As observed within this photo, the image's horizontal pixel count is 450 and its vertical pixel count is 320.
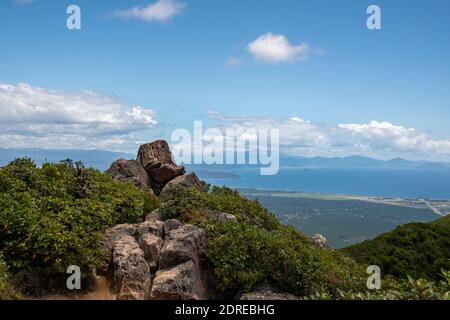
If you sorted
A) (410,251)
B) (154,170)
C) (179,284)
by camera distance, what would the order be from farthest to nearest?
(410,251) → (154,170) → (179,284)

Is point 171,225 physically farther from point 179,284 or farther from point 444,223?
point 444,223


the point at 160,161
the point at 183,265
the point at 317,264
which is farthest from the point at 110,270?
the point at 160,161

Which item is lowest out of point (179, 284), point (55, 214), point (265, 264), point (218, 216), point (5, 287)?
point (179, 284)

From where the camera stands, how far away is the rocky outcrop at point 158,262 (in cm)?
1262

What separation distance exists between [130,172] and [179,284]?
13.3 metres

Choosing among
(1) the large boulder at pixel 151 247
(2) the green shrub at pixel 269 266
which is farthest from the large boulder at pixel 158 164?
(2) the green shrub at pixel 269 266

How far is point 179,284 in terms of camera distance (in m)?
12.6

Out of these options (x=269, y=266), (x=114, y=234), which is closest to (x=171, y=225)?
(x=114, y=234)

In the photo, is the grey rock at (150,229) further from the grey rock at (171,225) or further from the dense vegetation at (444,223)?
the dense vegetation at (444,223)

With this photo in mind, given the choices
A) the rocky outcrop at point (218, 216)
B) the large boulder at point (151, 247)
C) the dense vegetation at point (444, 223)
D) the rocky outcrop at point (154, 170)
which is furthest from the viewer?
the dense vegetation at point (444, 223)

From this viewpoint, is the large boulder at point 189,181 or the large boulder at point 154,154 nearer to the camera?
the large boulder at point 189,181

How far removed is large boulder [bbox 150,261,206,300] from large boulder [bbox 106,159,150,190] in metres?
11.3

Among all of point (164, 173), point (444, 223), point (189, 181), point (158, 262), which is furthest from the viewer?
point (444, 223)
